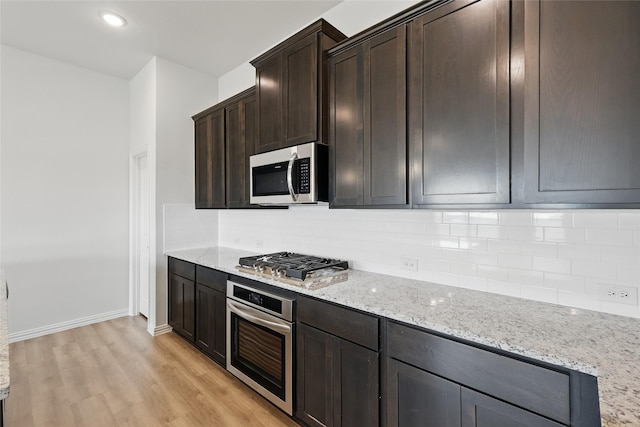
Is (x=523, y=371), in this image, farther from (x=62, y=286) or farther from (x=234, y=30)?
(x=62, y=286)

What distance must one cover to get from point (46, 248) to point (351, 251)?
3.52 meters

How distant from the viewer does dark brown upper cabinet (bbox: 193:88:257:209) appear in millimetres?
3018

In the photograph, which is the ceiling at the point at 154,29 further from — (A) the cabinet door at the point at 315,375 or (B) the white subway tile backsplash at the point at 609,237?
(A) the cabinet door at the point at 315,375

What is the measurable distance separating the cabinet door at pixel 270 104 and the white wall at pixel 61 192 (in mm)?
2484

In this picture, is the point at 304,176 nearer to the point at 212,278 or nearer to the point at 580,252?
the point at 212,278

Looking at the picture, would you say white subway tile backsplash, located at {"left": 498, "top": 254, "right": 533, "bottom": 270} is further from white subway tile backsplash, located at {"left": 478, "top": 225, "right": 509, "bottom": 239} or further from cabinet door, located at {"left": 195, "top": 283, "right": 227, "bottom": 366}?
cabinet door, located at {"left": 195, "top": 283, "right": 227, "bottom": 366}

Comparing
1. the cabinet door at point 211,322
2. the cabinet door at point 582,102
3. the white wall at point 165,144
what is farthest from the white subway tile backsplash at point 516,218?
the white wall at point 165,144

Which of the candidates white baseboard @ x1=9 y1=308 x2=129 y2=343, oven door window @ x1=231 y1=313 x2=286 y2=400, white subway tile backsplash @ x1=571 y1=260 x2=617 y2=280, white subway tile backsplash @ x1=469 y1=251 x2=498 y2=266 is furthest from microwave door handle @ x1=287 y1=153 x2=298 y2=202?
white baseboard @ x1=9 y1=308 x2=129 y2=343

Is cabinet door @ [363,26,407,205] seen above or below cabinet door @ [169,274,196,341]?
above

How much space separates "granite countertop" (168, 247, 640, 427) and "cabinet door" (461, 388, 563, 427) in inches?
8.6

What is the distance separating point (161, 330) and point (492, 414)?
343 centimetres

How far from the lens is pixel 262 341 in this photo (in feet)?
7.20

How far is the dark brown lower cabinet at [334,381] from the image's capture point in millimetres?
1563

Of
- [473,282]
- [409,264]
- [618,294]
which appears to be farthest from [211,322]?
[618,294]
